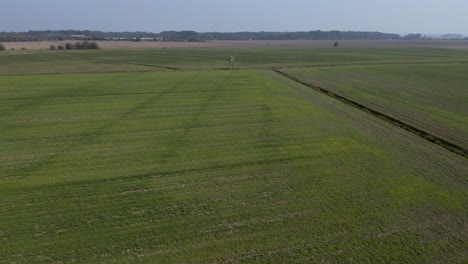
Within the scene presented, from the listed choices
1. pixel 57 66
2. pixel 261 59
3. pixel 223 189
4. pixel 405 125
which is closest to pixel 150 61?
pixel 57 66

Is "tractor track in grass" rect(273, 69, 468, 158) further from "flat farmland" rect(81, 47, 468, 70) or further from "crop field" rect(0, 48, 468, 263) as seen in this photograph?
"flat farmland" rect(81, 47, 468, 70)

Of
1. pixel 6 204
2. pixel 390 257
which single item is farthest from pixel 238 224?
pixel 6 204

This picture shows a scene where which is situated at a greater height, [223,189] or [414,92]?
[414,92]

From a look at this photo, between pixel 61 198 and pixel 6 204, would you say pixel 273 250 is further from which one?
pixel 6 204

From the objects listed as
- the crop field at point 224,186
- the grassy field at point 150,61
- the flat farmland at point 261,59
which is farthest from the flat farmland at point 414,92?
the grassy field at point 150,61

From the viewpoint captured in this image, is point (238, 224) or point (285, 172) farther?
point (285, 172)

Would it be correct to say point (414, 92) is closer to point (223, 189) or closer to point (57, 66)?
point (223, 189)
